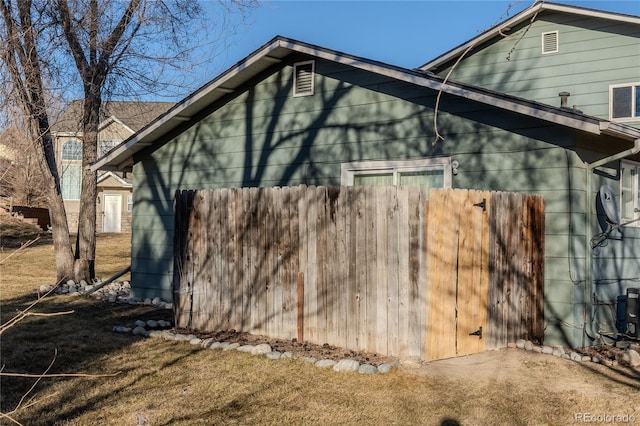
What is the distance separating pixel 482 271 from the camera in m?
7.12

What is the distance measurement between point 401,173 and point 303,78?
2487 mm

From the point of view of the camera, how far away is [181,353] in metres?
7.02

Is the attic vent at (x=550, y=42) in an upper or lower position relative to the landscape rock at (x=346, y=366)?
upper

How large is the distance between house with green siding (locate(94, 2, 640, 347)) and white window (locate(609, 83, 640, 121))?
0.78 feet

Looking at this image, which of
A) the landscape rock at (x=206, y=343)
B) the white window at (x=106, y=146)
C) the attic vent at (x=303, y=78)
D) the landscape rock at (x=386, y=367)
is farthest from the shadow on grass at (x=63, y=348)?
the white window at (x=106, y=146)

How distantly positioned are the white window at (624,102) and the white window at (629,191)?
3538mm

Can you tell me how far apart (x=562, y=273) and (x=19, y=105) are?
9997 mm

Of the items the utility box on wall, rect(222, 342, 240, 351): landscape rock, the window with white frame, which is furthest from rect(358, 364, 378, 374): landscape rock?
the window with white frame

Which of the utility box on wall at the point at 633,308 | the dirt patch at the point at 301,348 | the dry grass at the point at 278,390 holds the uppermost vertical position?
the utility box on wall at the point at 633,308

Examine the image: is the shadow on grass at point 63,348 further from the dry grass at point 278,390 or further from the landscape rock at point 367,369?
the landscape rock at point 367,369

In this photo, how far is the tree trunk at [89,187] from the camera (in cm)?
1370

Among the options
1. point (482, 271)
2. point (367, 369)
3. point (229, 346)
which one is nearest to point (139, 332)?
point (229, 346)

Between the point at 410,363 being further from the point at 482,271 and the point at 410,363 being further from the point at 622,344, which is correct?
the point at 622,344

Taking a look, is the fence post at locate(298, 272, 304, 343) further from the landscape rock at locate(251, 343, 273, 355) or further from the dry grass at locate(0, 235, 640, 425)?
the dry grass at locate(0, 235, 640, 425)
